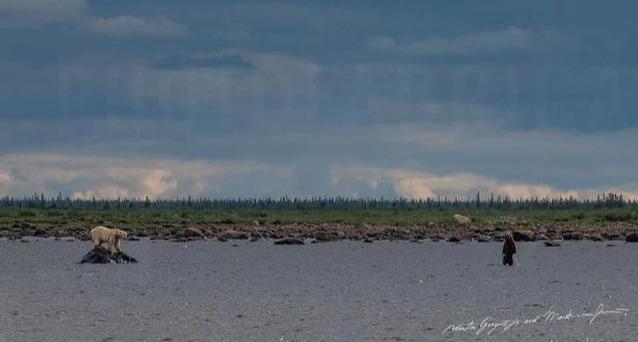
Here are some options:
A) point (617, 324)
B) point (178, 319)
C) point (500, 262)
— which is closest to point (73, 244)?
point (500, 262)

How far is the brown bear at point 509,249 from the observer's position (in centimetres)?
5489

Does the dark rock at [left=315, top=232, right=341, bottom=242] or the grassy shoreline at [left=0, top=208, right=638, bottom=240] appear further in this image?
the grassy shoreline at [left=0, top=208, right=638, bottom=240]

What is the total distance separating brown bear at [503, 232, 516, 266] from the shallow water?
1.04 m

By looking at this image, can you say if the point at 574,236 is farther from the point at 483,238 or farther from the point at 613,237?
the point at 483,238

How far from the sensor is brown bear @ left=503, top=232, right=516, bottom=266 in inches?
→ 2161

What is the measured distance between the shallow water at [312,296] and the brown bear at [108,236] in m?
1.39

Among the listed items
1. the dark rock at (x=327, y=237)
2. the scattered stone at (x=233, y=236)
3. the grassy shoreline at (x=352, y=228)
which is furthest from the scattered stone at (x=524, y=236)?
the scattered stone at (x=233, y=236)

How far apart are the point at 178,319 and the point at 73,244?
5440 cm

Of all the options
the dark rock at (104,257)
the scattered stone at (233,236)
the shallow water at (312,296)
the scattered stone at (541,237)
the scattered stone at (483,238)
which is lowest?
the shallow water at (312,296)

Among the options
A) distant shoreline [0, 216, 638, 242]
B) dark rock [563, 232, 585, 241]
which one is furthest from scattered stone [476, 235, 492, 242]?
dark rock [563, 232, 585, 241]

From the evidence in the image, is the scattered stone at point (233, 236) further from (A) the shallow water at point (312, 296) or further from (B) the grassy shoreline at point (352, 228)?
(A) the shallow water at point (312, 296)

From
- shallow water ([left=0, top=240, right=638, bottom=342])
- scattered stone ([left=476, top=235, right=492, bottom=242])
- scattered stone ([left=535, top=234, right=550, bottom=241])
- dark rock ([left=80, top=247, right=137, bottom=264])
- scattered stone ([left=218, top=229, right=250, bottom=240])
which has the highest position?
scattered stone ([left=535, top=234, right=550, bottom=241])

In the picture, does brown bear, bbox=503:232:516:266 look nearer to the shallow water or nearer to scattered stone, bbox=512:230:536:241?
the shallow water

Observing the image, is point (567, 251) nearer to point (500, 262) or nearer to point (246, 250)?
point (500, 262)
